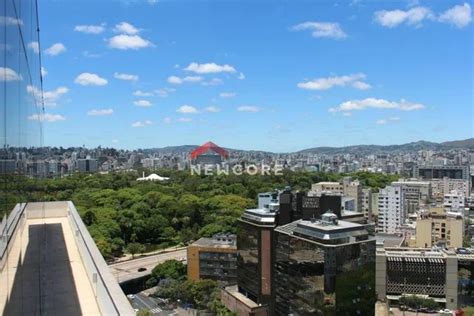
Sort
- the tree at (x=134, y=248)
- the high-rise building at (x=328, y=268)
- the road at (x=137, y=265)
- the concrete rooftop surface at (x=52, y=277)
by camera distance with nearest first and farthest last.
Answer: the concrete rooftop surface at (x=52, y=277) < the high-rise building at (x=328, y=268) < the road at (x=137, y=265) < the tree at (x=134, y=248)

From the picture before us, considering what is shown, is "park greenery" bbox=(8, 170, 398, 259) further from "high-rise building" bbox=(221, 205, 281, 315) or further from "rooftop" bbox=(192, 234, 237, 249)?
"high-rise building" bbox=(221, 205, 281, 315)

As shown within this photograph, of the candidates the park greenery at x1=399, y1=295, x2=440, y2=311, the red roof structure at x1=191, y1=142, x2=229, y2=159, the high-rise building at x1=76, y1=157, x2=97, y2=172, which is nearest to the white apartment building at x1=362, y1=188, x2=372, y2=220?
the park greenery at x1=399, y1=295, x2=440, y2=311

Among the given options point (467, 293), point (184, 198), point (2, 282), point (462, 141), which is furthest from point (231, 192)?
point (462, 141)

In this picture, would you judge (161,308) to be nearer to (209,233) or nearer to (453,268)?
(209,233)

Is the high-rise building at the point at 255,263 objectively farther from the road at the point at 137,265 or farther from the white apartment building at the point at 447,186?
the white apartment building at the point at 447,186

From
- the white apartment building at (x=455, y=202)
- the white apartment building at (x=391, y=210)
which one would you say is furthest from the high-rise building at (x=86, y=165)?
A: the white apartment building at (x=455, y=202)

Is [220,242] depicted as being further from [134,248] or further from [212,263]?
[134,248]
